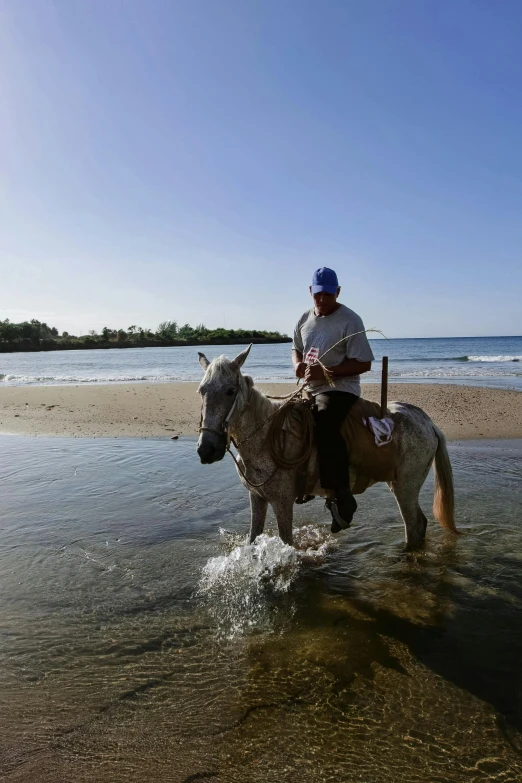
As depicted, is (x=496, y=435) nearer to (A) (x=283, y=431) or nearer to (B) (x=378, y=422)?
(B) (x=378, y=422)

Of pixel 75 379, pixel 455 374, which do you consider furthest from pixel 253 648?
pixel 455 374

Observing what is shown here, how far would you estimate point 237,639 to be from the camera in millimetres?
3387

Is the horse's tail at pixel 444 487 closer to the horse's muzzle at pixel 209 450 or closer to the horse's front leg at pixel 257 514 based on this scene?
the horse's front leg at pixel 257 514

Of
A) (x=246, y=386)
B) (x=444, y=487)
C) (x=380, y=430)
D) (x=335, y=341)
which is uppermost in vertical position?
(x=335, y=341)

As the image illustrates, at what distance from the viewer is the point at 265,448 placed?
425 centimetres

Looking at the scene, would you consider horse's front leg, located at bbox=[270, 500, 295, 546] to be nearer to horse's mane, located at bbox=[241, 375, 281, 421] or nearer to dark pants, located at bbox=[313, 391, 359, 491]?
dark pants, located at bbox=[313, 391, 359, 491]

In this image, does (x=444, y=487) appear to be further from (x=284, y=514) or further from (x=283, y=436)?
(x=283, y=436)

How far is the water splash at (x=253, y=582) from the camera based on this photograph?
3668 mm

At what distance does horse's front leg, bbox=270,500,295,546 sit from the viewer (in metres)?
4.30

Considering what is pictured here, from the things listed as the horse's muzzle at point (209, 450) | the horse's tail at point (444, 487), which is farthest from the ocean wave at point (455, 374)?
the horse's muzzle at point (209, 450)

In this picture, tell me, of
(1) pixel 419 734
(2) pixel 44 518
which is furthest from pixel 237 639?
(2) pixel 44 518

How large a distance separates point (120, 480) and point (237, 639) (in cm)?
467

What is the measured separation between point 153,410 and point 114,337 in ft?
212

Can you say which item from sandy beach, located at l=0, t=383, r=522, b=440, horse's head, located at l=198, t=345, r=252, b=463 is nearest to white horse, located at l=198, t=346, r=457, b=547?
horse's head, located at l=198, t=345, r=252, b=463
